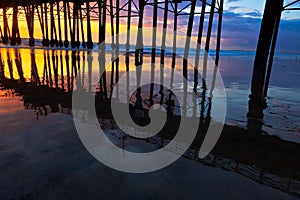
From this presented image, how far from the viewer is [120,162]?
2727mm

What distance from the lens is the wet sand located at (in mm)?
2115

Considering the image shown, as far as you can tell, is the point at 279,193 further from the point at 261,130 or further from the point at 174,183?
the point at 261,130

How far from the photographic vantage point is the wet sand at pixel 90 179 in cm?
212

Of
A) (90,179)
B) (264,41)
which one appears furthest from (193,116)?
(264,41)

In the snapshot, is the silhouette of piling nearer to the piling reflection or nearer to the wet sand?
the piling reflection

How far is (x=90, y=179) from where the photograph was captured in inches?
91.4

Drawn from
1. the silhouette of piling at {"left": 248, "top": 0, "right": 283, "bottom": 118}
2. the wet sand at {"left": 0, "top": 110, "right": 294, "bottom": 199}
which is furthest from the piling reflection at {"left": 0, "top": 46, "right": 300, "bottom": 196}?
the silhouette of piling at {"left": 248, "top": 0, "right": 283, "bottom": 118}

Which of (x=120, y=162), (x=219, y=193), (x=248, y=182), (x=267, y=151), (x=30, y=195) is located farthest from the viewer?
(x=267, y=151)

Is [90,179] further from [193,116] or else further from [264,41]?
[264,41]

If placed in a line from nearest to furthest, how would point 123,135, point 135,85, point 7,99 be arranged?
1. point 123,135
2. point 7,99
3. point 135,85

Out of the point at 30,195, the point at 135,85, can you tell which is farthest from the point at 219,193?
the point at 135,85

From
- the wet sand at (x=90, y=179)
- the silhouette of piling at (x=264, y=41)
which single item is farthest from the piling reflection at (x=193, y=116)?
the silhouette of piling at (x=264, y=41)

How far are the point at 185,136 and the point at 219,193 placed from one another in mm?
1471

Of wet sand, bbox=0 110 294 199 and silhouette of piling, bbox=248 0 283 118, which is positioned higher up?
silhouette of piling, bbox=248 0 283 118
